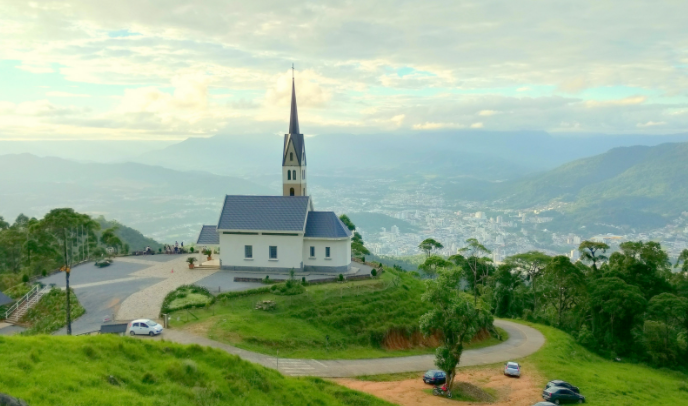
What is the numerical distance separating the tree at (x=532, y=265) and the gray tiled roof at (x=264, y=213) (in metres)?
26.7

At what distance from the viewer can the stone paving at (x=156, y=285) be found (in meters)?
32.7

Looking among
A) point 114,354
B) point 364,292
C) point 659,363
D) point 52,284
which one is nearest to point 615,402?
point 364,292

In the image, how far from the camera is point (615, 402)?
29.2 metres

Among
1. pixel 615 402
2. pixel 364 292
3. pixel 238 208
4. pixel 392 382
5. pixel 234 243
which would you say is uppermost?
pixel 238 208

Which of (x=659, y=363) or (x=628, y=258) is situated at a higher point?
(x=628, y=258)

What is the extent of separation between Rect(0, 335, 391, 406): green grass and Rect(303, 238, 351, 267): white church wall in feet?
66.4

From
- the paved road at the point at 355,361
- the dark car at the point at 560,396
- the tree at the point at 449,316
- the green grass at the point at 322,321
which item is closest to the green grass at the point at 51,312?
the green grass at the point at 322,321

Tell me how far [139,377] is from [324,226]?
27.3m

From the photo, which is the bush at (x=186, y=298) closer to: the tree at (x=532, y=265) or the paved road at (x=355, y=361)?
the paved road at (x=355, y=361)

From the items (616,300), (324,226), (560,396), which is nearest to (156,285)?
(324,226)

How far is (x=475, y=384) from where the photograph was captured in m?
29.4

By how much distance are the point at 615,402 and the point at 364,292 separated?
17.2 m

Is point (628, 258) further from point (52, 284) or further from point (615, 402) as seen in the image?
point (52, 284)

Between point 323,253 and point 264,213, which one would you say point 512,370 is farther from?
point 264,213
